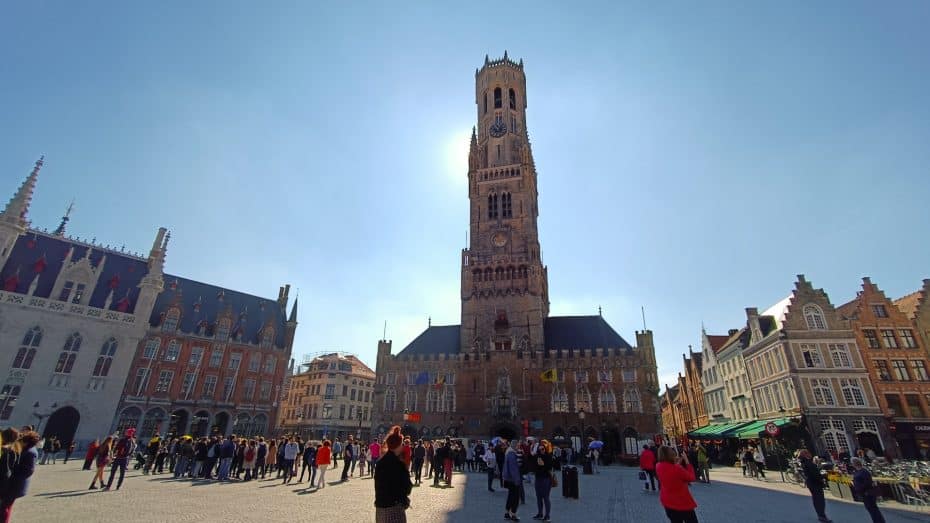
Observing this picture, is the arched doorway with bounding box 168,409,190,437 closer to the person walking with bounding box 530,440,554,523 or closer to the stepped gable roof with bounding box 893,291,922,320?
the person walking with bounding box 530,440,554,523

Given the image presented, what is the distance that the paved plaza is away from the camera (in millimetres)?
10656

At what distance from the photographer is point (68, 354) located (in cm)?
3688

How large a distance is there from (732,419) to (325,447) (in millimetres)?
45081

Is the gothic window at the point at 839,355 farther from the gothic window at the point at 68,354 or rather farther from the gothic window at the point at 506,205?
the gothic window at the point at 68,354

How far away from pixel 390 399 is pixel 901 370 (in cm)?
4603

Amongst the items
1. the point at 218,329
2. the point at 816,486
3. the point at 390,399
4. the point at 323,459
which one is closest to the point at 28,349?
the point at 218,329

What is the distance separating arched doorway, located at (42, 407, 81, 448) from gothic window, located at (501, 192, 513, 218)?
4751 cm

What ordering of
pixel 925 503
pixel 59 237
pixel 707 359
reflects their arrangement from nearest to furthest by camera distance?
pixel 925 503 < pixel 59 237 < pixel 707 359

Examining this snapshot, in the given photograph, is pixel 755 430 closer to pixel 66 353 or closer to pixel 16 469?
pixel 16 469

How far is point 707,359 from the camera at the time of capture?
173ft

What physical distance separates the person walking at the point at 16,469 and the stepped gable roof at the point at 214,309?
143 ft

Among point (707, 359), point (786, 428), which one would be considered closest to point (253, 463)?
point (786, 428)

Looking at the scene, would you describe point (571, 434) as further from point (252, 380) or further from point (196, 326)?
point (196, 326)

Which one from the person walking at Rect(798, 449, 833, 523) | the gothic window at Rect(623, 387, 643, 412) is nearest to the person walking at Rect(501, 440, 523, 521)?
the person walking at Rect(798, 449, 833, 523)
